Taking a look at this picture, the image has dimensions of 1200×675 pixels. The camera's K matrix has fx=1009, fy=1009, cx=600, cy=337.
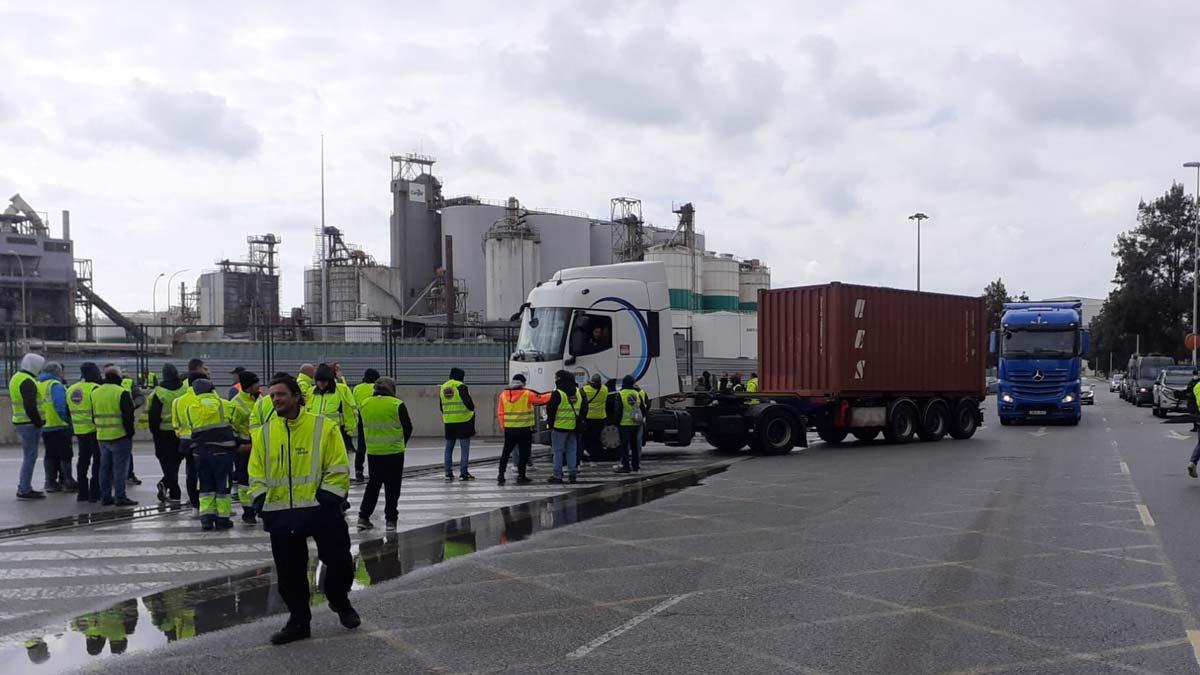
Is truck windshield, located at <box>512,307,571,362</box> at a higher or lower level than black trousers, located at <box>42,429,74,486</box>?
higher

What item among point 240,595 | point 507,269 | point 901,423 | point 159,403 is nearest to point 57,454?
point 159,403

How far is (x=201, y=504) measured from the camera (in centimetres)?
1099

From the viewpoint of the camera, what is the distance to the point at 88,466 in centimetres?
1329

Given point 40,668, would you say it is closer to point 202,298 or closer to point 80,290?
point 80,290

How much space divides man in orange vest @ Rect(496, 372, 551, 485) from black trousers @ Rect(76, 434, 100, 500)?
544cm

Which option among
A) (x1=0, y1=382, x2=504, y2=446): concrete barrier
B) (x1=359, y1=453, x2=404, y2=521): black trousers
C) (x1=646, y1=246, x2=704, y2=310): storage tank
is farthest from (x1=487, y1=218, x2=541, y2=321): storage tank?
(x1=359, y1=453, x2=404, y2=521): black trousers

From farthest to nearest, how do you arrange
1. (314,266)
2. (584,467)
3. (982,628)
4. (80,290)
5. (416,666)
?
(314,266)
(80,290)
(584,467)
(982,628)
(416,666)

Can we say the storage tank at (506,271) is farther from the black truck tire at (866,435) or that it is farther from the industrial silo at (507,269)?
the black truck tire at (866,435)

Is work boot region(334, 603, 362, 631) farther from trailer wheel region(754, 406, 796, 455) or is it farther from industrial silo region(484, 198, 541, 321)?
industrial silo region(484, 198, 541, 321)

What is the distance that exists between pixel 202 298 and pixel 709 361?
187 ft

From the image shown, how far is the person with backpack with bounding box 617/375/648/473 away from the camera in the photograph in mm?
16531

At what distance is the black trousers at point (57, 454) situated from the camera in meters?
13.7

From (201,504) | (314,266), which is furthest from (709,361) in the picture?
→ (314,266)

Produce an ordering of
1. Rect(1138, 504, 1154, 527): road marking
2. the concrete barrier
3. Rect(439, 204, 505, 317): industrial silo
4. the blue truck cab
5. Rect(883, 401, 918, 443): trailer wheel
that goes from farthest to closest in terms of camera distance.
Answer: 1. Rect(439, 204, 505, 317): industrial silo
2. the blue truck cab
3. the concrete barrier
4. Rect(883, 401, 918, 443): trailer wheel
5. Rect(1138, 504, 1154, 527): road marking
